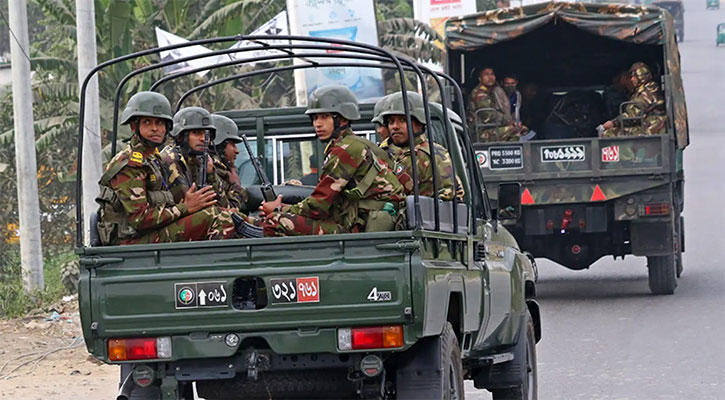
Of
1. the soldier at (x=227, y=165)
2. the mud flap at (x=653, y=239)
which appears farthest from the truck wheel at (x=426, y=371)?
the mud flap at (x=653, y=239)

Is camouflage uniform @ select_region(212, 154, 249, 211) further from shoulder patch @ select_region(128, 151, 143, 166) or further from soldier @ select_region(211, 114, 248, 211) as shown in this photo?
shoulder patch @ select_region(128, 151, 143, 166)

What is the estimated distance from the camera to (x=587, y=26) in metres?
16.1

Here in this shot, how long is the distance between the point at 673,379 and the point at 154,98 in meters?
4.59

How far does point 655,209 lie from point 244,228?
8.34 meters

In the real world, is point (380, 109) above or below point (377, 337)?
above

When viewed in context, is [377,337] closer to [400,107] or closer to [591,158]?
[400,107]

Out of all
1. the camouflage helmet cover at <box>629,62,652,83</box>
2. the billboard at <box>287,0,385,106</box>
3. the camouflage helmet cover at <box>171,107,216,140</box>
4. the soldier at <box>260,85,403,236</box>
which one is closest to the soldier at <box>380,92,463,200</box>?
the soldier at <box>260,85,403,236</box>

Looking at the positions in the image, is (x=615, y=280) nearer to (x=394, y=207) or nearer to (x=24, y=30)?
(x=24, y=30)

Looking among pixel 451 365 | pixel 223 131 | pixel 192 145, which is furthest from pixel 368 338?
pixel 223 131

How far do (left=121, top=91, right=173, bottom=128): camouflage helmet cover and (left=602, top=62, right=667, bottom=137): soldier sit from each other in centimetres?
937

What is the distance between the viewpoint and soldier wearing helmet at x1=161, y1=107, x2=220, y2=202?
24.8 feet

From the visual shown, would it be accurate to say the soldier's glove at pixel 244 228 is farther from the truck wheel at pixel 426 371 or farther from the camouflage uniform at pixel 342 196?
the truck wheel at pixel 426 371

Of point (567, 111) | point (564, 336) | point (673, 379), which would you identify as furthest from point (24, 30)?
point (673, 379)

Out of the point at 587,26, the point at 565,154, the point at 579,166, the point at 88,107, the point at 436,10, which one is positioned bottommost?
the point at 579,166
